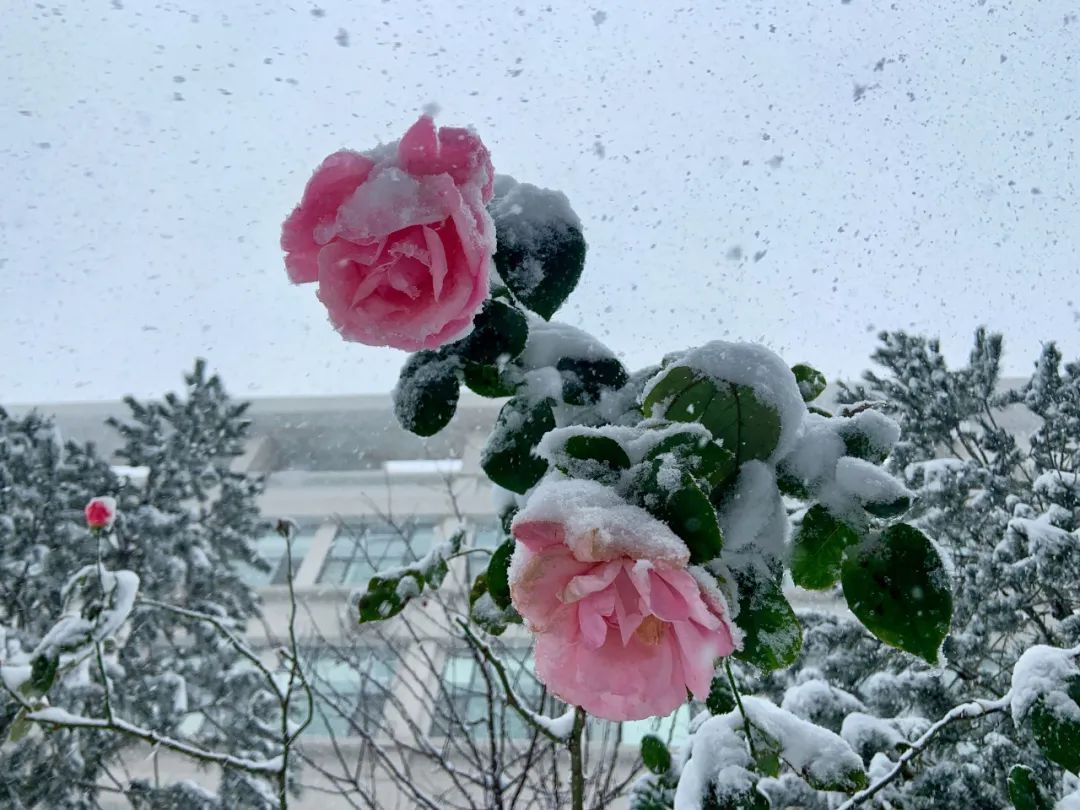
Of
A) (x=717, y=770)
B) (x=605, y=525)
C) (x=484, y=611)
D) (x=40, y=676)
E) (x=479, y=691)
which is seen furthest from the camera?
(x=479, y=691)

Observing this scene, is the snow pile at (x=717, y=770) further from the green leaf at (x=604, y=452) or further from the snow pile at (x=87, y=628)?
the snow pile at (x=87, y=628)

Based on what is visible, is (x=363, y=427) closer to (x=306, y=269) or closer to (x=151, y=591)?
(x=151, y=591)

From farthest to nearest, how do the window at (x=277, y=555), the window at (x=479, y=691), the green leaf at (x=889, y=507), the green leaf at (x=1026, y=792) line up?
1. the window at (x=277, y=555)
2. the window at (x=479, y=691)
3. the green leaf at (x=1026, y=792)
4. the green leaf at (x=889, y=507)

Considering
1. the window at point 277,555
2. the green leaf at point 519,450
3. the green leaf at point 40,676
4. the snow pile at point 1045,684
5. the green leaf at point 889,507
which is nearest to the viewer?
the green leaf at point 889,507

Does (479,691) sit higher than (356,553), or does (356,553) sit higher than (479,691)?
(479,691)

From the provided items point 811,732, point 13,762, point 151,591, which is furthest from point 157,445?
point 811,732

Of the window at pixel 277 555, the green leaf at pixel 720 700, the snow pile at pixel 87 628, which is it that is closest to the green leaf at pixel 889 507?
the green leaf at pixel 720 700

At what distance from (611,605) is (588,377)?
0.98 ft

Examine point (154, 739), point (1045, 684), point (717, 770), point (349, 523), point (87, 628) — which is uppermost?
point (1045, 684)

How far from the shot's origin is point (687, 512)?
0.46m

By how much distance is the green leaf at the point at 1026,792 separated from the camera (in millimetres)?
905

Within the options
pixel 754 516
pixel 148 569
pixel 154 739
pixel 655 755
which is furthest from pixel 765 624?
pixel 148 569

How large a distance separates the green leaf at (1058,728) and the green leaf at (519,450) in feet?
2.03

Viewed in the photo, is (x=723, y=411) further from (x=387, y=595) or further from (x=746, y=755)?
(x=387, y=595)
